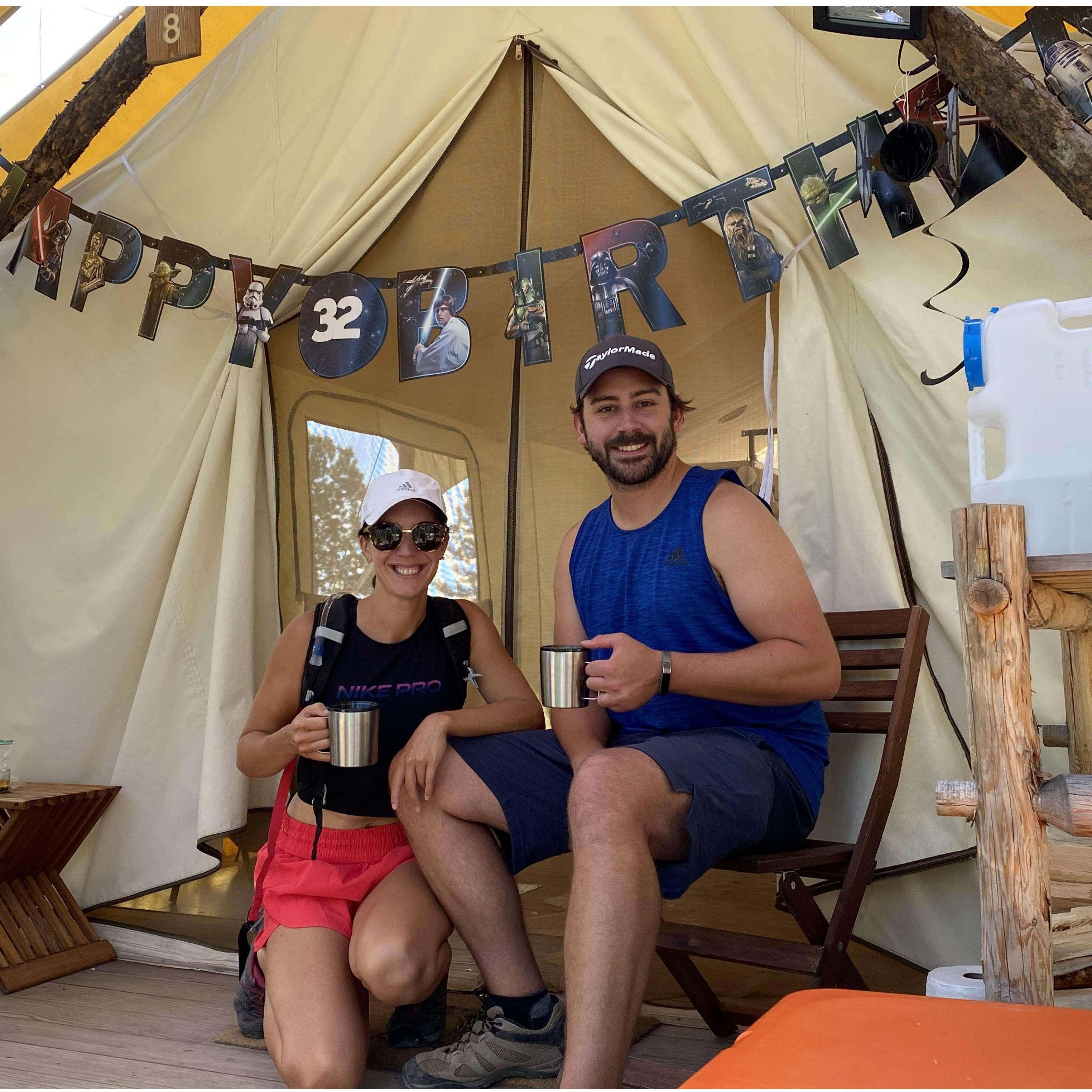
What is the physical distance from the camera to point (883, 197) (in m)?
2.47

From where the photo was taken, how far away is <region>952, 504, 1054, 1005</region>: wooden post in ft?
4.73

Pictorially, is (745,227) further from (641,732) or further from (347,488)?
(347,488)

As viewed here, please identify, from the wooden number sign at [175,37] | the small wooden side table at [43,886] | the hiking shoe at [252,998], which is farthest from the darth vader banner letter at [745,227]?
the small wooden side table at [43,886]

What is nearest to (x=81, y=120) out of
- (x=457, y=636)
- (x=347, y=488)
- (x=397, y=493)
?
(x=347, y=488)

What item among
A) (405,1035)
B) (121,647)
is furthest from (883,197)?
(121,647)

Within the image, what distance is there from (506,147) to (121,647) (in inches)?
76.9

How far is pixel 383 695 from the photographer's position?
2379mm

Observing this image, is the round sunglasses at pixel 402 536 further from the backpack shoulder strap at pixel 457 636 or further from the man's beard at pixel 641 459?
the man's beard at pixel 641 459

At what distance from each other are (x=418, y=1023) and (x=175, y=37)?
2.32 metres

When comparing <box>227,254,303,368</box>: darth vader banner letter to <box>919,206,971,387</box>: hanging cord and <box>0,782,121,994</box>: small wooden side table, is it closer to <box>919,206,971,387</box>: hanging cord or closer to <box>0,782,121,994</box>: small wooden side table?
<box>0,782,121,994</box>: small wooden side table

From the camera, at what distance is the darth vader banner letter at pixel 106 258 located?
10.4 feet

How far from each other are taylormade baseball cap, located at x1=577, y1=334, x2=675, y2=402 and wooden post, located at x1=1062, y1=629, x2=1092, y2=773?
0.98 metres

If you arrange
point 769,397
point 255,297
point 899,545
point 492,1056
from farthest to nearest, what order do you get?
point 255,297, point 769,397, point 899,545, point 492,1056

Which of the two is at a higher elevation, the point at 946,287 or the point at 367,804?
the point at 946,287
